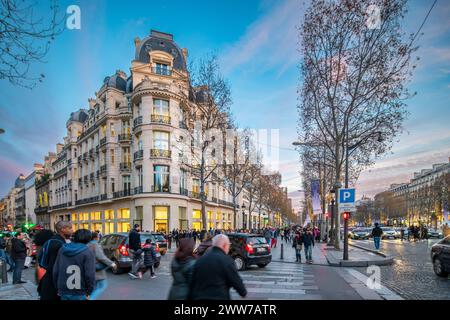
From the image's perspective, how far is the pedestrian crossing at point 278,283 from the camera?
8.95m

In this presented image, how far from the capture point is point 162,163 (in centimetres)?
3609

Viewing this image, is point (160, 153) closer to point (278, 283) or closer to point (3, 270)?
point (3, 270)

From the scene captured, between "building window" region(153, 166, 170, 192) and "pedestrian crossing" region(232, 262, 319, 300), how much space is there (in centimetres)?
2324

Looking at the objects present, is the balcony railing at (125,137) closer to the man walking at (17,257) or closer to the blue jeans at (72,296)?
the man walking at (17,257)

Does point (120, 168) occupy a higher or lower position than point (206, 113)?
lower

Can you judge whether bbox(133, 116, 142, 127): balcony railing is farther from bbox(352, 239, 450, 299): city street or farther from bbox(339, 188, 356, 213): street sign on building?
bbox(352, 239, 450, 299): city street

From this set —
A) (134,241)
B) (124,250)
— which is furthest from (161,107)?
(134,241)

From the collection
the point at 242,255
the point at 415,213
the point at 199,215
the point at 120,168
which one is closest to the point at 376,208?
the point at 415,213

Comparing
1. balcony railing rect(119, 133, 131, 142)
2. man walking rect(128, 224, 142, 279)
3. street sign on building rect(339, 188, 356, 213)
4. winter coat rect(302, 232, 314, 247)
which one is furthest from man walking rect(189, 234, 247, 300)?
balcony railing rect(119, 133, 131, 142)

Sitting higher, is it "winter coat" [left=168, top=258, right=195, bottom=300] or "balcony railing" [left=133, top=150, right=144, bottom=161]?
"balcony railing" [left=133, top=150, right=144, bottom=161]

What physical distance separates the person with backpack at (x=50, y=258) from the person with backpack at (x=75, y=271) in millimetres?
372

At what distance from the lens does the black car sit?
13.8 m

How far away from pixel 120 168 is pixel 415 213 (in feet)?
363
